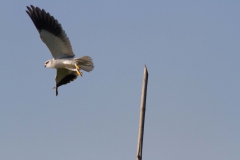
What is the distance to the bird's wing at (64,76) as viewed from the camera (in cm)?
1652

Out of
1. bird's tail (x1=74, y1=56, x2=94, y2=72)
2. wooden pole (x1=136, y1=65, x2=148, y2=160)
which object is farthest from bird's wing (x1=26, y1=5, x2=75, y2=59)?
wooden pole (x1=136, y1=65, x2=148, y2=160)

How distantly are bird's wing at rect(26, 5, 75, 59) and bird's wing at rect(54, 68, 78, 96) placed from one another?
974mm

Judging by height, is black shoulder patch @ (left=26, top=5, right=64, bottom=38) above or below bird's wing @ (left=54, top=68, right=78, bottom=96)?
above

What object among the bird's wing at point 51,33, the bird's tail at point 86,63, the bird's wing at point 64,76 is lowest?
the bird's wing at point 64,76

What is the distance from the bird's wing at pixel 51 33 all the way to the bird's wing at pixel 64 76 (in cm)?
97

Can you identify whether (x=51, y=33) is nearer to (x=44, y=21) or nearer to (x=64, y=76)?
(x=44, y=21)

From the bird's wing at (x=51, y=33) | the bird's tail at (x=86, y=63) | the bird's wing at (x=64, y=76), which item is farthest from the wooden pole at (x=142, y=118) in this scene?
the bird's wing at (x=64, y=76)

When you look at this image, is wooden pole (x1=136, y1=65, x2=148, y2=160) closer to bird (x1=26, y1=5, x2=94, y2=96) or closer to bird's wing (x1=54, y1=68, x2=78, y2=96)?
bird (x1=26, y1=5, x2=94, y2=96)

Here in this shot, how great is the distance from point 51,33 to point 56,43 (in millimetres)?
343

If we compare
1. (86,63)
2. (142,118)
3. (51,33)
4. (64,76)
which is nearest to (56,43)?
(51,33)

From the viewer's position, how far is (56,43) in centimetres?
1530

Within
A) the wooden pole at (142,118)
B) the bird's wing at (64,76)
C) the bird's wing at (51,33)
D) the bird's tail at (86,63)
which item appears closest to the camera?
the wooden pole at (142,118)

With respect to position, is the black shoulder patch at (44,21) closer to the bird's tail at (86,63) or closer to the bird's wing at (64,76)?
the bird's tail at (86,63)

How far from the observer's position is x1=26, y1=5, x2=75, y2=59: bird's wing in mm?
14984
